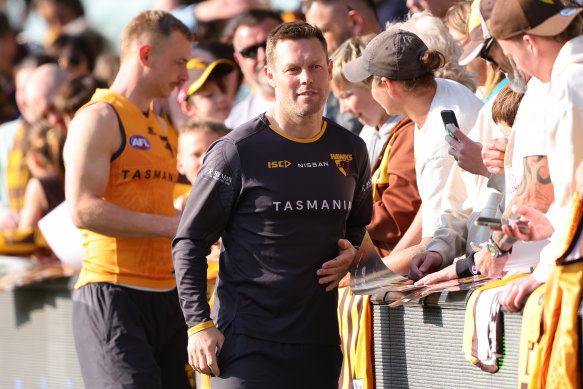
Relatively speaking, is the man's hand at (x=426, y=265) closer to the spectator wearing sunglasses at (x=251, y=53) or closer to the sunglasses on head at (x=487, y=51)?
the sunglasses on head at (x=487, y=51)

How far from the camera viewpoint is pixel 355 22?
247 inches

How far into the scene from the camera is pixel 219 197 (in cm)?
351

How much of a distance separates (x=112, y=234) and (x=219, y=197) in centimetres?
128

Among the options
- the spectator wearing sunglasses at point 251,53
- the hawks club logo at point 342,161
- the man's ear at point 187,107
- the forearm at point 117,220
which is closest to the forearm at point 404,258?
the hawks club logo at point 342,161

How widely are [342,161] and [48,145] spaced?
4737mm

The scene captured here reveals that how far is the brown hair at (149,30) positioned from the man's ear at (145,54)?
28mm

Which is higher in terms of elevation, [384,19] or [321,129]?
[384,19]

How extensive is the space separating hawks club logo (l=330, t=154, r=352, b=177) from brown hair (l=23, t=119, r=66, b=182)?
452 cm

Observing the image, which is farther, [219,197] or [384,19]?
[384,19]

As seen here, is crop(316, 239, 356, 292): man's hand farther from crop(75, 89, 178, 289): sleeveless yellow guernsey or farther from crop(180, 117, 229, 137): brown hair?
crop(180, 117, 229, 137): brown hair

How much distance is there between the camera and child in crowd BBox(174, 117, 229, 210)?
5.79 metres

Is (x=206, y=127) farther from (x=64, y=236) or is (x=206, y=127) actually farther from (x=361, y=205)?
(x=361, y=205)

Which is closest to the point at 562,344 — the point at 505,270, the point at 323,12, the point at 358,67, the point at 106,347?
the point at 505,270

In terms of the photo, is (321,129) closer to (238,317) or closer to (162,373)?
(238,317)
